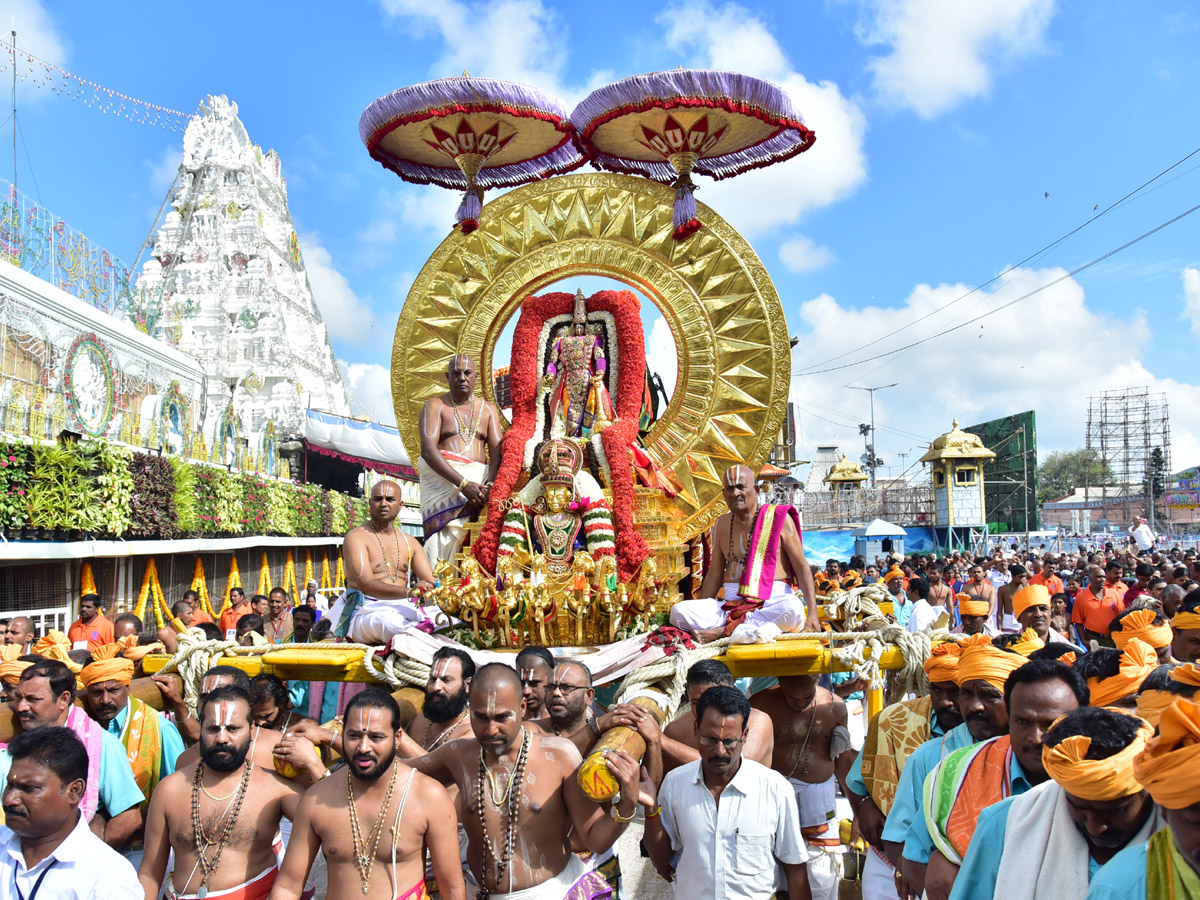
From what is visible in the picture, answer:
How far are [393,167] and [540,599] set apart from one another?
5235 millimetres

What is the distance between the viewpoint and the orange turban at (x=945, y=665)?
350 cm

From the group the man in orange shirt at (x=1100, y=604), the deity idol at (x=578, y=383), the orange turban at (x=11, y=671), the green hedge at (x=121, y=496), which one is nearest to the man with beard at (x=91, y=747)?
the orange turban at (x=11, y=671)

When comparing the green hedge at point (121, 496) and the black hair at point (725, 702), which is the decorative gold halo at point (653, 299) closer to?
the black hair at point (725, 702)

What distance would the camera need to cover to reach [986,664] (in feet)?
10.3

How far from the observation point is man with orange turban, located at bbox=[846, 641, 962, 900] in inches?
142

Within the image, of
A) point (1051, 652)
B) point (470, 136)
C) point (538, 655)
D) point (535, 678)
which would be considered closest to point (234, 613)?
point (470, 136)

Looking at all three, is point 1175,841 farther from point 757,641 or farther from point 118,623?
point 118,623

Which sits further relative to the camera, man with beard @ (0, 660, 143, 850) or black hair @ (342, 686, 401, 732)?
man with beard @ (0, 660, 143, 850)

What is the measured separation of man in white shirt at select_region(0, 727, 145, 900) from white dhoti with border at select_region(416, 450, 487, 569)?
419cm

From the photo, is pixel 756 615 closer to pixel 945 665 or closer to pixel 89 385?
pixel 945 665

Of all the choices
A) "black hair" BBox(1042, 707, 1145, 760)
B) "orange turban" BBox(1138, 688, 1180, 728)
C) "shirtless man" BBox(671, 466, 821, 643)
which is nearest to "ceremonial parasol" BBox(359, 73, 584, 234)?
"shirtless man" BBox(671, 466, 821, 643)

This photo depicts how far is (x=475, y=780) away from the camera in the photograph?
3.33 meters

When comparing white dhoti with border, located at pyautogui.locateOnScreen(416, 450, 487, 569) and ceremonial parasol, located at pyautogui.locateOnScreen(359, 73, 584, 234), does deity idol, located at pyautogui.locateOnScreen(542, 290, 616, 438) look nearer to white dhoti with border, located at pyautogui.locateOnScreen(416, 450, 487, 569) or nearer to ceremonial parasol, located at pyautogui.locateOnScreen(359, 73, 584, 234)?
white dhoti with border, located at pyautogui.locateOnScreen(416, 450, 487, 569)

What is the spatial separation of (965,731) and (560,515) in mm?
3688
